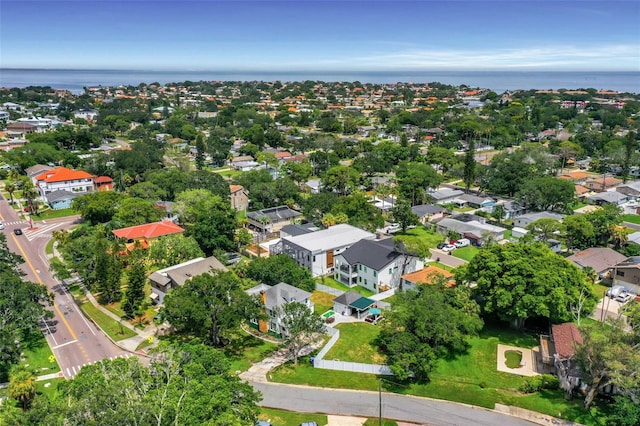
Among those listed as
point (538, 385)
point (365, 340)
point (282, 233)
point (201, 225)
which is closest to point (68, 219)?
point (201, 225)

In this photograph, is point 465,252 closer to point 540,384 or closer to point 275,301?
point 540,384

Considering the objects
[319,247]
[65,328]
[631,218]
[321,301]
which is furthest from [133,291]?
[631,218]

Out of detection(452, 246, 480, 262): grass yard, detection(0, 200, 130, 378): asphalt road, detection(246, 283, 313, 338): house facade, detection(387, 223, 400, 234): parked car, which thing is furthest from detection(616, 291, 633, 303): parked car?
detection(0, 200, 130, 378): asphalt road

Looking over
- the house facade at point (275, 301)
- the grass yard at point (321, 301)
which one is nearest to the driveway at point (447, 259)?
the grass yard at point (321, 301)

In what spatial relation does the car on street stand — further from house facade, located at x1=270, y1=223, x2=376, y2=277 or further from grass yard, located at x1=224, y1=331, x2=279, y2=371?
grass yard, located at x1=224, y1=331, x2=279, y2=371

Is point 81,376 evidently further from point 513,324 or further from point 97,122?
point 97,122

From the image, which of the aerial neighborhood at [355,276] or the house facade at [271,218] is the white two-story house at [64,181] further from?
the house facade at [271,218]

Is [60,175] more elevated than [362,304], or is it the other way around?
[60,175]
